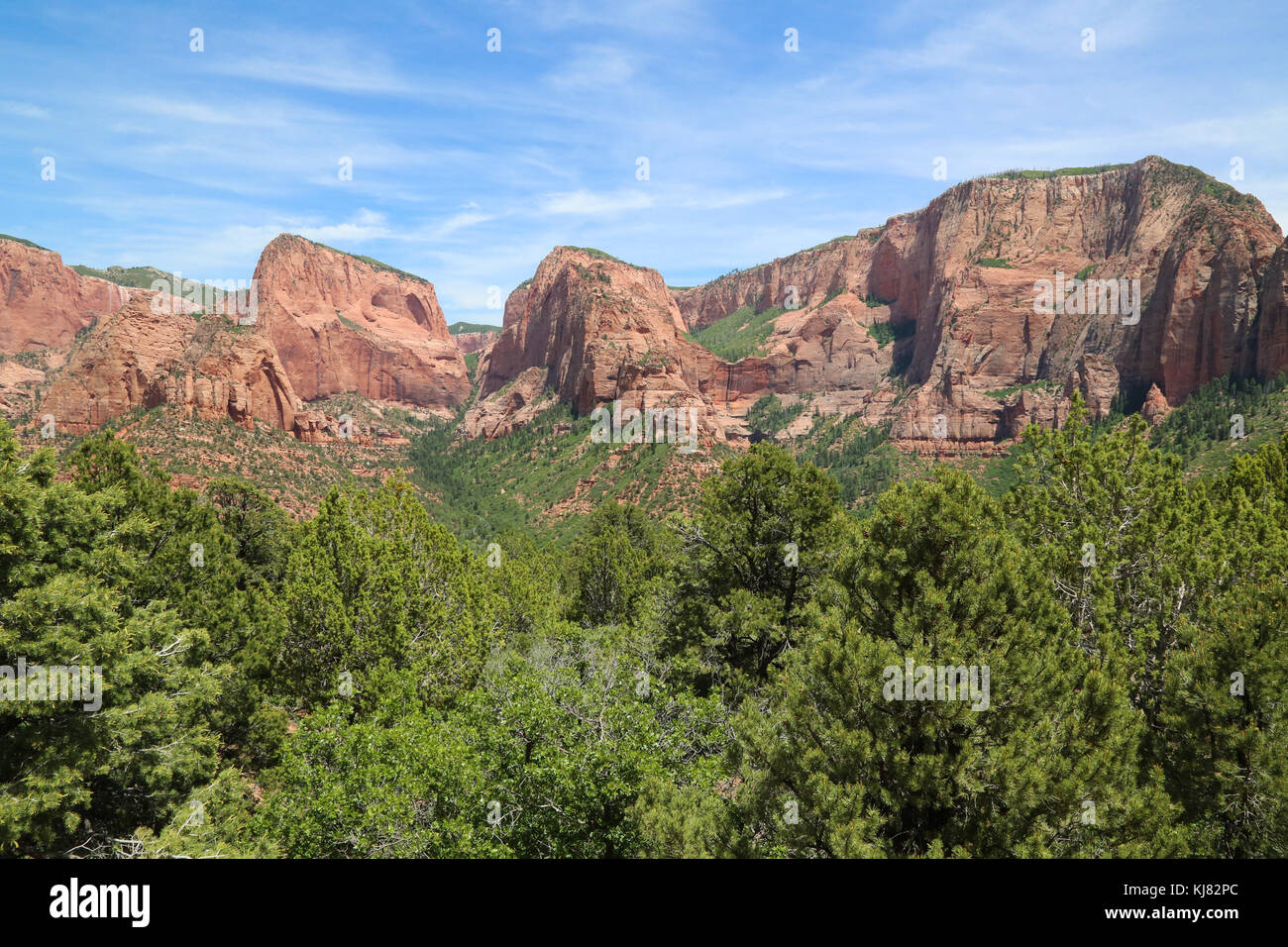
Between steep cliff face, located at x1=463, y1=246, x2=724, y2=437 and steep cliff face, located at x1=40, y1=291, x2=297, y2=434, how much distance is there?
6246 cm

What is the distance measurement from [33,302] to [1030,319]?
26386cm

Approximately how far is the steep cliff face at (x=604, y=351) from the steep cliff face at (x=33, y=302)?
119m

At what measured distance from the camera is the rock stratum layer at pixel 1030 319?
113 m

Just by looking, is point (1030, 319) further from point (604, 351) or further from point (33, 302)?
point (33, 302)

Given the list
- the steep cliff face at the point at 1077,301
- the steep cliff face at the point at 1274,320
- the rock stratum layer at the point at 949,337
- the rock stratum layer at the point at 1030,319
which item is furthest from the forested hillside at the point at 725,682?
the steep cliff face at the point at 1077,301

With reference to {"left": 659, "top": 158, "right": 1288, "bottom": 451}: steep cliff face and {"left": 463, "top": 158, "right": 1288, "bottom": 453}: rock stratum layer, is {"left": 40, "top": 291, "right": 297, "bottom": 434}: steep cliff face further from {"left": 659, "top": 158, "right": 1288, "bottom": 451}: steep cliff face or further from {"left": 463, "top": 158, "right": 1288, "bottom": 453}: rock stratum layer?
{"left": 659, "top": 158, "right": 1288, "bottom": 451}: steep cliff face

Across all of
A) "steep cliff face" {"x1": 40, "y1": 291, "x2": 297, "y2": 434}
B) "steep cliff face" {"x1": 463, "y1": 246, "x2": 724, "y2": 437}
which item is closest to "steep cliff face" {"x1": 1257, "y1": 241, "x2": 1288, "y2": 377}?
"steep cliff face" {"x1": 463, "y1": 246, "x2": 724, "y2": 437}

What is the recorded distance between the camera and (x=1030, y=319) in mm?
156375

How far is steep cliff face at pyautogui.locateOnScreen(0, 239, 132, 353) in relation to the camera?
186 metres

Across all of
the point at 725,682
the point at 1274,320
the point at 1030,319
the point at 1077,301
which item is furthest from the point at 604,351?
the point at 725,682

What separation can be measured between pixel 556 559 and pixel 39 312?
21623 cm

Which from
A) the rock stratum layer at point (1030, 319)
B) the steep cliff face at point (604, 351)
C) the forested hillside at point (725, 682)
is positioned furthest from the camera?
the steep cliff face at point (604, 351)

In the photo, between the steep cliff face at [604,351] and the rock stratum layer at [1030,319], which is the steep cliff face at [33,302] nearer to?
the steep cliff face at [604,351]
